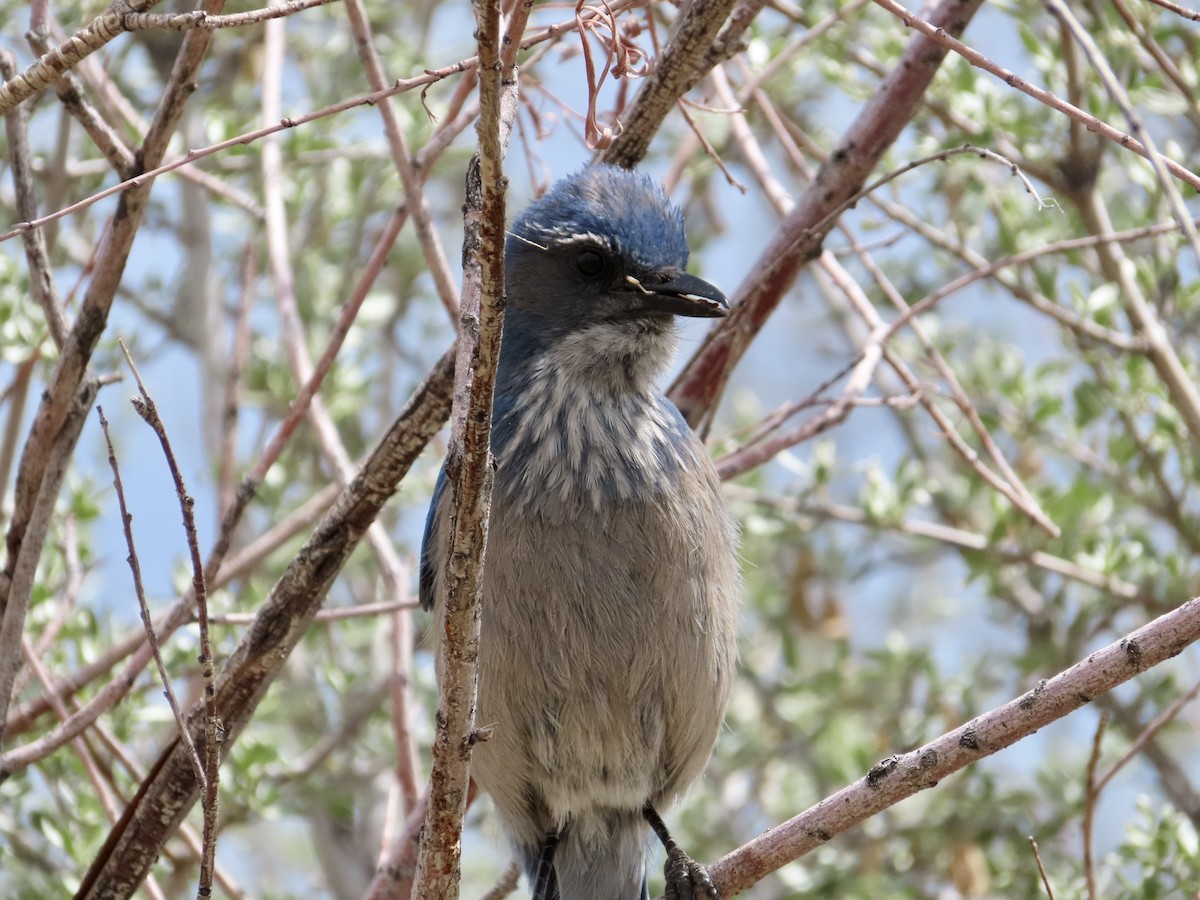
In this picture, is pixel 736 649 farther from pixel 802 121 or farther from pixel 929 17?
pixel 802 121

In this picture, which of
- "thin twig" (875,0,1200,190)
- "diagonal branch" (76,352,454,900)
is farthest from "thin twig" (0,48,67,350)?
"thin twig" (875,0,1200,190)

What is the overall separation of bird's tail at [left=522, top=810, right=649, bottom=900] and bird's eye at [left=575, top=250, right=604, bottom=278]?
60.2 inches

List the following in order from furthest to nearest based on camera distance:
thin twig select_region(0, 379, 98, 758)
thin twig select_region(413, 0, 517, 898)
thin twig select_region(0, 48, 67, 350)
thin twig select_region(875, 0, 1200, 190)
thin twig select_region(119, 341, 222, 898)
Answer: thin twig select_region(0, 48, 67, 350) → thin twig select_region(0, 379, 98, 758) → thin twig select_region(875, 0, 1200, 190) → thin twig select_region(119, 341, 222, 898) → thin twig select_region(413, 0, 517, 898)

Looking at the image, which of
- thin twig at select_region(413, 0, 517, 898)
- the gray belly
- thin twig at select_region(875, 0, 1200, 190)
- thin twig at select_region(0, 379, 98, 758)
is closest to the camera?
thin twig at select_region(413, 0, 517, 898)

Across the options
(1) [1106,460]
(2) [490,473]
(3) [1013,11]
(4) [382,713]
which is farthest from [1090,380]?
(2) [490,473]

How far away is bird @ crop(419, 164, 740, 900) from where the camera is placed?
360 centimetres

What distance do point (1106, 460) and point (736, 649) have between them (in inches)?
100

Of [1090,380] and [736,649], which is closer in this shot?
[736,649]

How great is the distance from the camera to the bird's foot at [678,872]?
354 centimetres

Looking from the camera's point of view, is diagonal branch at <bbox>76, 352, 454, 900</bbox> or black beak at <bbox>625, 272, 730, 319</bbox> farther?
black beak at <bbox>625, 272, 730, 319</bbox>

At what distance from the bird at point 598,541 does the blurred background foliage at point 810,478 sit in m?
0.33

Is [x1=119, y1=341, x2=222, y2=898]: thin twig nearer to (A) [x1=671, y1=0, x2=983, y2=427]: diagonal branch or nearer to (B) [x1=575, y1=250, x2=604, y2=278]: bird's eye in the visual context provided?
(B) [x1=575, y1=250, x2=604, y2=278]: bird's eye

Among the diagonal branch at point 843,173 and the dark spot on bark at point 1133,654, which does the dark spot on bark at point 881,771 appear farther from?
the diagonal branch at point 843,173

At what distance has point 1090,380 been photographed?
19.1ft
